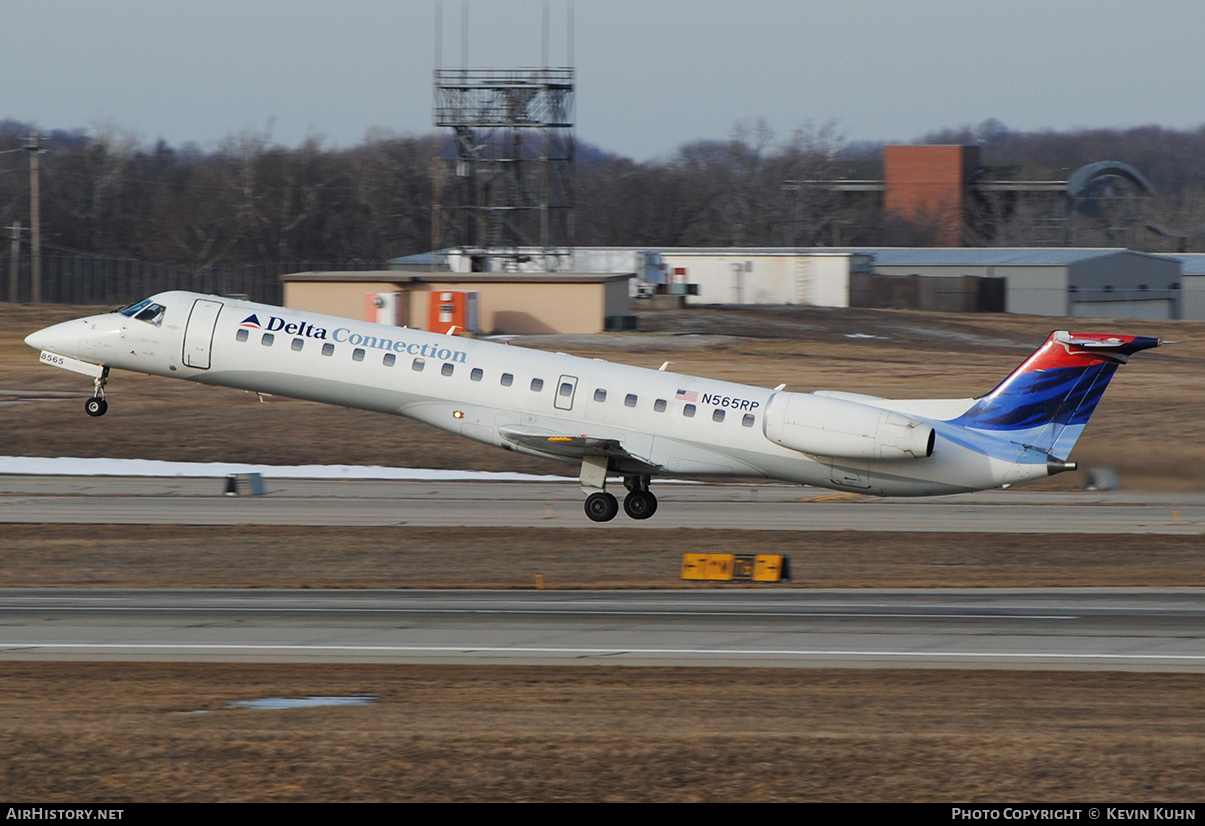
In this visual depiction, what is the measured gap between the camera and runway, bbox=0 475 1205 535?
3322 centimetres

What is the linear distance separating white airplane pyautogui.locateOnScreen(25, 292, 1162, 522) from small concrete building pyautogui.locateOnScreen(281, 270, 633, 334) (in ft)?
111

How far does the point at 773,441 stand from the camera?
28.6 meters

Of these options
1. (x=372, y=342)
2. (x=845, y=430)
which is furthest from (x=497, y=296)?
(x=845, y=430)

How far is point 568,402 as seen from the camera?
95.7 ft

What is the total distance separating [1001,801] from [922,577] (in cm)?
1521

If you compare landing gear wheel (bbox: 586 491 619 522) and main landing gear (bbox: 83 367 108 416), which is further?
main landing gear (bbox: 83 367 108 416)

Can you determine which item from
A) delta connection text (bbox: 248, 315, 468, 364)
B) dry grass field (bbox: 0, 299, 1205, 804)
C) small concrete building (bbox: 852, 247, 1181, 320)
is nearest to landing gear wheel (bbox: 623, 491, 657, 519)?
dry grass field (bbox: 0, 299, 1205, 804)

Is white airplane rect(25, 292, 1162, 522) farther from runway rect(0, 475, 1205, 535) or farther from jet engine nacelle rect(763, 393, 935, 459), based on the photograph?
runway rect(0, 475, 1205, 535)

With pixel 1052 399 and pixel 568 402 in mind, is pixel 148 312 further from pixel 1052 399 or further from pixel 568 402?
pixel 1052 399

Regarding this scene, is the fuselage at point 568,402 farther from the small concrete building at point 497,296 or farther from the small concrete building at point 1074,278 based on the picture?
the small concrete building at point 1074,278

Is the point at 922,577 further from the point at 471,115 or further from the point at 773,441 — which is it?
the point at 471,115

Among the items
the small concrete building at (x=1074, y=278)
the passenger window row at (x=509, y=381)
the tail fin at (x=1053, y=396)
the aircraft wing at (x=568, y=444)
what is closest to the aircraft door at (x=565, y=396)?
the passenger window row at (x=509, y=381)

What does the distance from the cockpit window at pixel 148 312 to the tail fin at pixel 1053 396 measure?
17.1 metres
